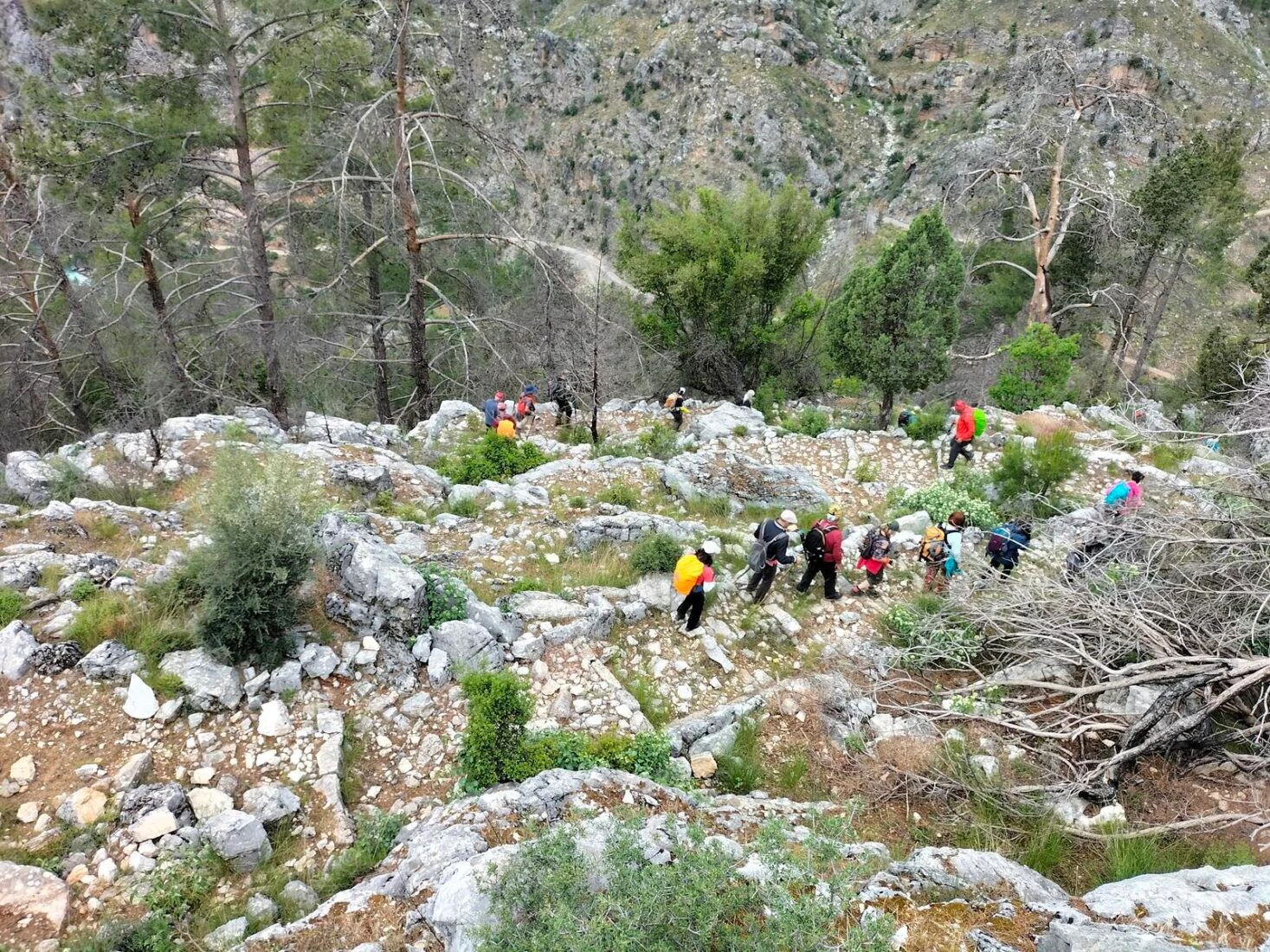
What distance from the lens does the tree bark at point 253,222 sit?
9055mm

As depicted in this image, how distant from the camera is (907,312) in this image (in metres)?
11.8

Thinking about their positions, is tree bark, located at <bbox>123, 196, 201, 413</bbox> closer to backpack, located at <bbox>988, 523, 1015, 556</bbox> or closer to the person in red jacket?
backpack, located at <bbox>988, 523, 1015, 556</bbox>

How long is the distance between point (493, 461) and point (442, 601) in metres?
4.36

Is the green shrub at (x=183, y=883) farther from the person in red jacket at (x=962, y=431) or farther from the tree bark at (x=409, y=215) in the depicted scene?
the person in red jacket at (x=962, y=431)

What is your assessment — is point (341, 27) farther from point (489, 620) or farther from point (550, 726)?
point (550, 726)

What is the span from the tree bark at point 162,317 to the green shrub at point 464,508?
5557 mm

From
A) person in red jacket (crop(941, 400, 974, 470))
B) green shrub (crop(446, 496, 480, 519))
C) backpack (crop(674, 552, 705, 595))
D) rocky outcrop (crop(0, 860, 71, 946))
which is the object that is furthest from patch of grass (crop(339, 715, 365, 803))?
person in red jacket (crop(941, 400, 974, 470))

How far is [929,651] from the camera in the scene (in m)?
6.34

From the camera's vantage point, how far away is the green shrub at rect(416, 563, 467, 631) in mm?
5398

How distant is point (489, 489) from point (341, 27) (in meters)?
7.01

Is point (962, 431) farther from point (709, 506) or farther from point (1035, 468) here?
point (709, 506)

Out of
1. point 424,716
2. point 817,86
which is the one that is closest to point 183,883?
point 424,716

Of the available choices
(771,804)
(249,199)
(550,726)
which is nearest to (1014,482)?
(771,804)

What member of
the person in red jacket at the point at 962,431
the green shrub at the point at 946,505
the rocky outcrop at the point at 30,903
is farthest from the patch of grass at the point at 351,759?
the person in red jacket at the point at 962,431
